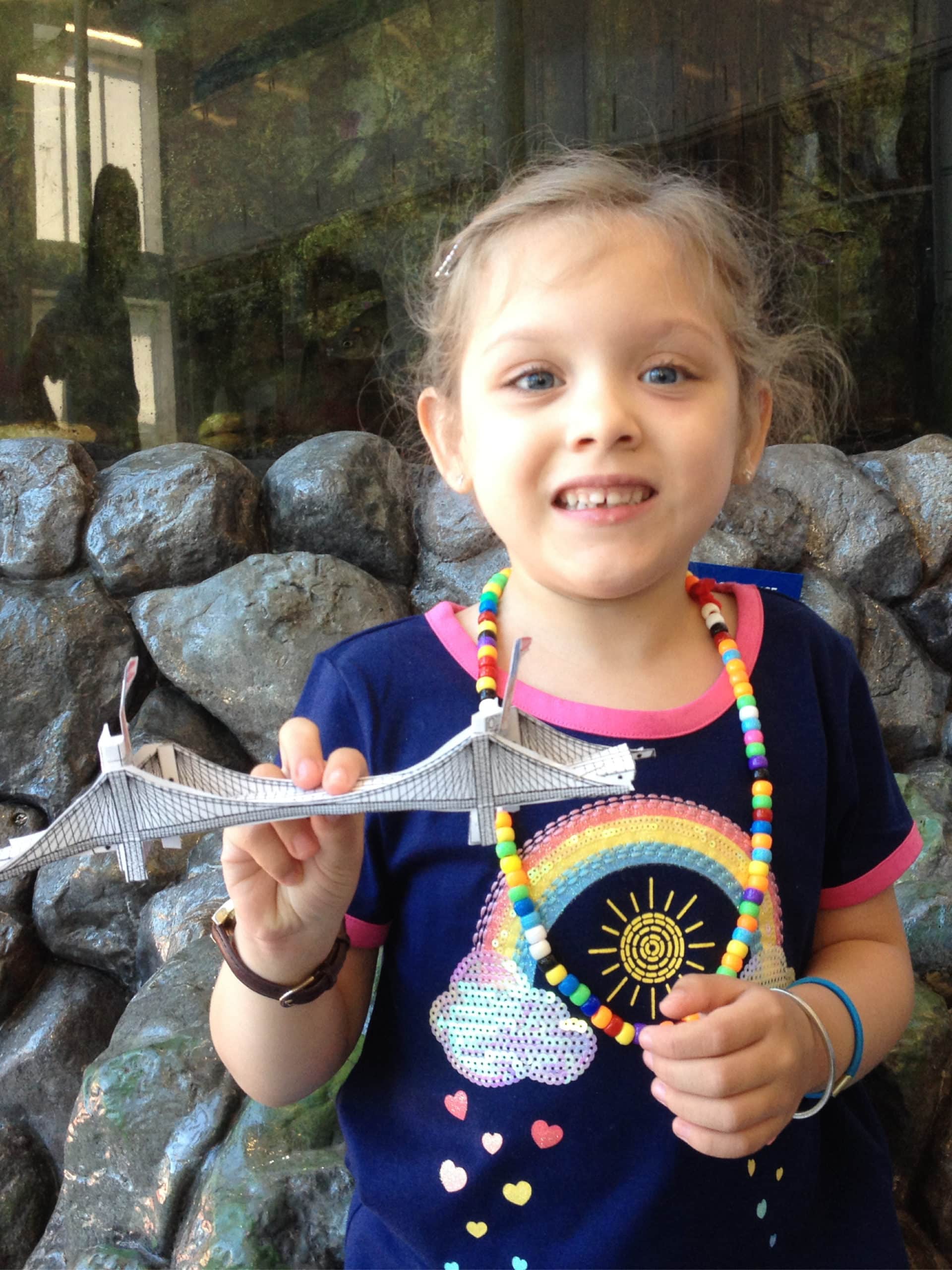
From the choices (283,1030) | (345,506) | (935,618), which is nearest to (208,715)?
(345,506)

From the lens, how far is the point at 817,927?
3.69 ft

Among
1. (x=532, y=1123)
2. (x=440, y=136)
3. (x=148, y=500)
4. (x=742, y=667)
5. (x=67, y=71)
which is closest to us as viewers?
(x=532, y=1123)

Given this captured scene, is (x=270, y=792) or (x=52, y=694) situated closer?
(x=270, y=792)

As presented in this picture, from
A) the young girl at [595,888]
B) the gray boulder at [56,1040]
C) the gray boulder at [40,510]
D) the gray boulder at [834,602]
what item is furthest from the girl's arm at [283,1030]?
the gray boulder at [834,602]

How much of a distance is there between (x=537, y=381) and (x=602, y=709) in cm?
30

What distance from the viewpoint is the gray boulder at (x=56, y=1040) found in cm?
198

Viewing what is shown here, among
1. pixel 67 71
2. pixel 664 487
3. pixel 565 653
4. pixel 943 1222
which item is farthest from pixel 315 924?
pixel 67 71

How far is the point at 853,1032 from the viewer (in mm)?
972

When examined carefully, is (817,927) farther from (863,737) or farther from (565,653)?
(565,653)

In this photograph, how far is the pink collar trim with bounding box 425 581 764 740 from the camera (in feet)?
3.16

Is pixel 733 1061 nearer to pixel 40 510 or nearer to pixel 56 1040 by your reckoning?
pixel 56 1040

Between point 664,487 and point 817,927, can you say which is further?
point 817,927

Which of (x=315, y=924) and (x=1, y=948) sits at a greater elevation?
(x=315, y=924)

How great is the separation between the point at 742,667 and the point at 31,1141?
1.70 m
